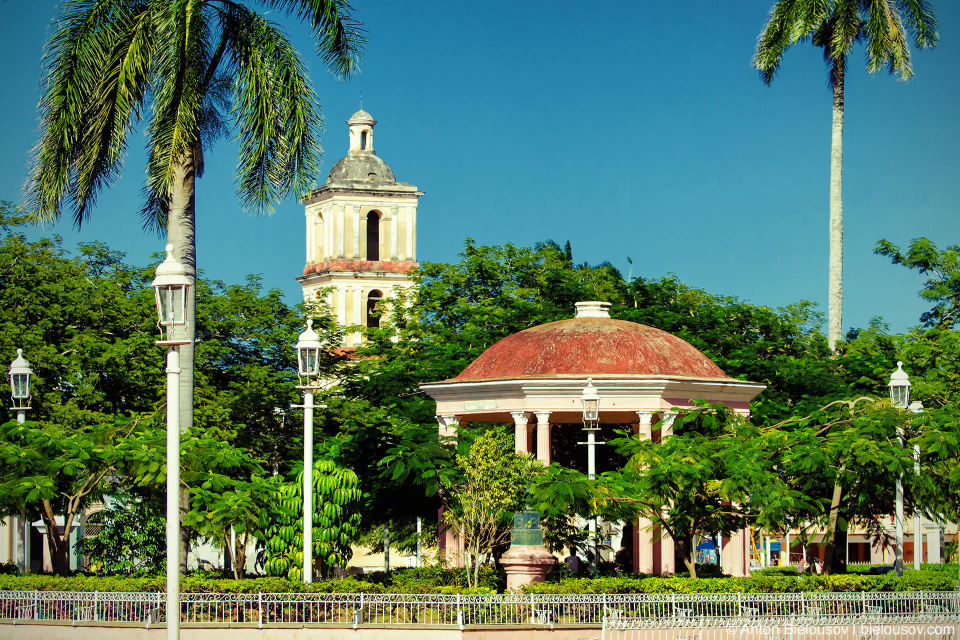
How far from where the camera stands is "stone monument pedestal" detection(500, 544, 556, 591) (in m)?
25.3

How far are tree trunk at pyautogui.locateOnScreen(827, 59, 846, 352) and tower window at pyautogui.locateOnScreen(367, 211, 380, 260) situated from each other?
36543mm

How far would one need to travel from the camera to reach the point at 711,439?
1117 inches

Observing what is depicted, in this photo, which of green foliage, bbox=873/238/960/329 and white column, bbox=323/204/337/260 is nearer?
green foliage, bbox=873/238/960/329

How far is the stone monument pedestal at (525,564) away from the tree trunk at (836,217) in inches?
897

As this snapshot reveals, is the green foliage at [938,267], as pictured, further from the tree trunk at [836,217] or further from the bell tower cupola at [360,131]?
the bell tower cupola at [360,131]

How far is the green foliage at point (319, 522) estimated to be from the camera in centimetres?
2777

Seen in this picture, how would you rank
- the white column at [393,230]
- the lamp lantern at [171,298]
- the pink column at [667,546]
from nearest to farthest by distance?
1. the lamp lantern at [171,298]
2. the pink column at [667,546]
3. the white column at [393,230]

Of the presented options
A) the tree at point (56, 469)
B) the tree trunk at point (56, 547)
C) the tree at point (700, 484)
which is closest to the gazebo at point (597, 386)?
the tree at point (700, 484)

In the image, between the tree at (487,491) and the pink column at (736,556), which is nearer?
the tree at (487,491)

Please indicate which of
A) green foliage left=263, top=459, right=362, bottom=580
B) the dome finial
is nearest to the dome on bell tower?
the dome finial

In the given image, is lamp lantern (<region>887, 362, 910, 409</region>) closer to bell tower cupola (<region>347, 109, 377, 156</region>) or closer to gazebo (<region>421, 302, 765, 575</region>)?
gazebo (<region>421, 302, 765, 575</region>)

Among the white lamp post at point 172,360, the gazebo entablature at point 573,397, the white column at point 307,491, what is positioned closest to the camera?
the white lamp post at point 172,360

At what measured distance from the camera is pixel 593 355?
Answer: 31094mm

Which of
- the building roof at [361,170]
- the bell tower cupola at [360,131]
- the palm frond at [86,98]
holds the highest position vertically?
the bell tower cupola at [360,131]
